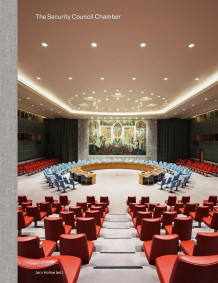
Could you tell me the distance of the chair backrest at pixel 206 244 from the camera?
2373 mm

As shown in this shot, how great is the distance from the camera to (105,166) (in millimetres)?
19609

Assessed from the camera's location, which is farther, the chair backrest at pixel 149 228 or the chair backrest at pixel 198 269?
the chair backrest at pixel 149 228

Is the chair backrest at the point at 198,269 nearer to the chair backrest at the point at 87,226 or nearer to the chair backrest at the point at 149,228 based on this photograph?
the chair backrest at the point at 149,228

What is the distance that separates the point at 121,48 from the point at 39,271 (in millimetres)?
6527

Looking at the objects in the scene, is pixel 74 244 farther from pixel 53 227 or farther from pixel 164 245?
pixel 164 245

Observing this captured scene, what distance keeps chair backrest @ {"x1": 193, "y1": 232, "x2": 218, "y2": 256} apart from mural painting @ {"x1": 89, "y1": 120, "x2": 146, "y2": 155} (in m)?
20.8

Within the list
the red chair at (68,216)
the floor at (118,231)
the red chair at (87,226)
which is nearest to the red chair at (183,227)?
the floor at (118,231)

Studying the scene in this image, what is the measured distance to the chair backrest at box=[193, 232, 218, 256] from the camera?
2373 mm

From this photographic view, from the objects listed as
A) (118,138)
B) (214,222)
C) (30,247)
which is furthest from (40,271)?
(118,138)

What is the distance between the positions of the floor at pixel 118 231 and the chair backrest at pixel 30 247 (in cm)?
69

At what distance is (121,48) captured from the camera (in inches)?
246

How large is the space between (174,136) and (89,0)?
2145 centimetres

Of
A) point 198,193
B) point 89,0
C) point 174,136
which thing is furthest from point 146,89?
point 174,136

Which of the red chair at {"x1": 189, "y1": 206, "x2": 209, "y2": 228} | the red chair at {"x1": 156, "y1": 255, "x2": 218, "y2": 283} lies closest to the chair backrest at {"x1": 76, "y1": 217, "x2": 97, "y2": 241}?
the red chair at {"x1": 156, "y1": 255, "x2": 218, "y2": 283}
